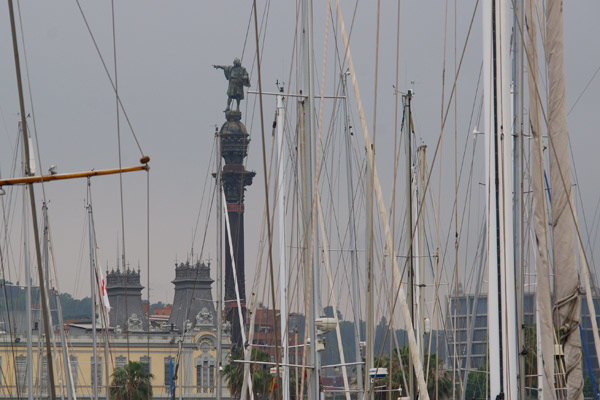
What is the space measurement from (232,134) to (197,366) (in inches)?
973

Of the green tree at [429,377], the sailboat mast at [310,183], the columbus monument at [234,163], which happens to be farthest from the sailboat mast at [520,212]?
the columbus monument at [234,163]

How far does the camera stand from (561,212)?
815 cm


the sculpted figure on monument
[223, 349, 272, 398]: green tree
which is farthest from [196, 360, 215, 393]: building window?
[223, 349, 272, 398]: green tree

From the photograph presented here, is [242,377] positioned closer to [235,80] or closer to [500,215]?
[500,215]

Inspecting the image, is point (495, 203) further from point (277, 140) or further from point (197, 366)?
point (197, 366)

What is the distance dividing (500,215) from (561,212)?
190 centimetres

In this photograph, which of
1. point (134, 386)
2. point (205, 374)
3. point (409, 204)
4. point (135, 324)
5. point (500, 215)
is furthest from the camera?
point (135, 324)

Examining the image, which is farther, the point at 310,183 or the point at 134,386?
the point at 134,386

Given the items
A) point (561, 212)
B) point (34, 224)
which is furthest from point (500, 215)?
point (34, 224)

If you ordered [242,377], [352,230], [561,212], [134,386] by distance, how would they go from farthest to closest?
[242,377], [134,386], [352,230], [561,212]

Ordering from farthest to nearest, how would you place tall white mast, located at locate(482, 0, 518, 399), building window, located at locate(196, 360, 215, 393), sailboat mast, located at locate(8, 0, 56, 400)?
building window, located at locate(196, 360, 215, 393) → tall white mast, located at locate(482, 0, 518, 399) → sailboat mast, located at locate(8, 0, 56, 400)

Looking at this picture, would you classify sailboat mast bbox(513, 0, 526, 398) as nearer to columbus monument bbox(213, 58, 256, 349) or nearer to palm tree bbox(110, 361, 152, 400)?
palm tree bbox(110, 361, 152, 400)

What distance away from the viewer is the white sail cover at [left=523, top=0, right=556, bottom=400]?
898 cm

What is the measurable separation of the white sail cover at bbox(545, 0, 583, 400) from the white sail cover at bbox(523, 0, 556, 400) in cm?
49
